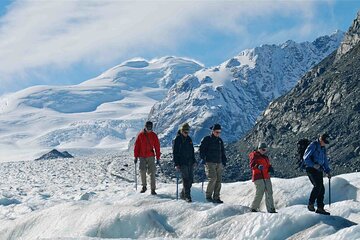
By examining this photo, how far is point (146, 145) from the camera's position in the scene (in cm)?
2128

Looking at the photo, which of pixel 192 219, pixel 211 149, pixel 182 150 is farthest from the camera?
pixel 182 150

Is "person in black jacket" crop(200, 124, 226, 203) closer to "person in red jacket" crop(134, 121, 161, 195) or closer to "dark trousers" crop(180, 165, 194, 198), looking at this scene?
"dark trousers" crop(180, 165, 194, 198)

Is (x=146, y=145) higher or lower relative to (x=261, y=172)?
higher

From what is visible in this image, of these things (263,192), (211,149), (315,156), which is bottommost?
(263,192)

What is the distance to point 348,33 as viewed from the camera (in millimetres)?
185250

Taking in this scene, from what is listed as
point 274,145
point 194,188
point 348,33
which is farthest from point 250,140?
point 194,188

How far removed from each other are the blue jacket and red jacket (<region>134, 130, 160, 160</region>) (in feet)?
19.3

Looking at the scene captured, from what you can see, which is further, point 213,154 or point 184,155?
point 184,155

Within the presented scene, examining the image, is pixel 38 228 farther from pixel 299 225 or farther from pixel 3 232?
pixel 299 225

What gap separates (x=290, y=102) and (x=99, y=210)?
16159cm

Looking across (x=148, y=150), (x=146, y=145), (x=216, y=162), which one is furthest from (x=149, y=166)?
(x=216, y=162)

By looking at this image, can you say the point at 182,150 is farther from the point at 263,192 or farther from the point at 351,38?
the point at 351,38

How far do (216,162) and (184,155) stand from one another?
104 centimetres

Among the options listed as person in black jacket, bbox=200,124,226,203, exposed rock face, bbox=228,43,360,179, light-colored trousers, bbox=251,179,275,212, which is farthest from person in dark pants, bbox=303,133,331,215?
exposed rock face, bbox=228,43,360,179
